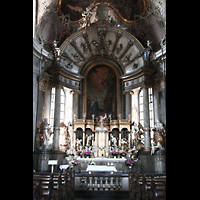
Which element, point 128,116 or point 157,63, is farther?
point 128,116

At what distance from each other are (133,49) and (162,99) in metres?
5.30

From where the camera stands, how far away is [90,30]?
56.6 ft

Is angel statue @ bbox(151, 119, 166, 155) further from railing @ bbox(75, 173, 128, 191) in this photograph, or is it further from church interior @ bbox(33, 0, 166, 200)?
railing @ bbox(75, 173, 128, 191)

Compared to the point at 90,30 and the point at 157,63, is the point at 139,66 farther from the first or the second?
the point at 90,30

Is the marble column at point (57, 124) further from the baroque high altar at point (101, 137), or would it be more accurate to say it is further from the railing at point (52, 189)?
the railing at point (52, 189)

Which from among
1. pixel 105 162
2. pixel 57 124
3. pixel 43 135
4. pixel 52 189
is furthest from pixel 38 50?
pixel 52 189

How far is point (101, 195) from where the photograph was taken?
815cm

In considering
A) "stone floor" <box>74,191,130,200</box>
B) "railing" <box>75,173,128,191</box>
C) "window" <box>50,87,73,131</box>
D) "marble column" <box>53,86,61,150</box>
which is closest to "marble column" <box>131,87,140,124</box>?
"window" <box>50,87,73,131</box>

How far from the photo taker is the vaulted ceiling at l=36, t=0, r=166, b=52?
640 inches

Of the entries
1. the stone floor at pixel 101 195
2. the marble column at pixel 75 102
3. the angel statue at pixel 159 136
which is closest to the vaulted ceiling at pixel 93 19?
the marble column at pixel 75 102

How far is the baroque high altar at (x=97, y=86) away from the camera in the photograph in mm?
15492

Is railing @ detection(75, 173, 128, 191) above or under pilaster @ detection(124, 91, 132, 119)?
under

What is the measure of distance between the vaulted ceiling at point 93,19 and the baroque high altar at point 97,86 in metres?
0.19
